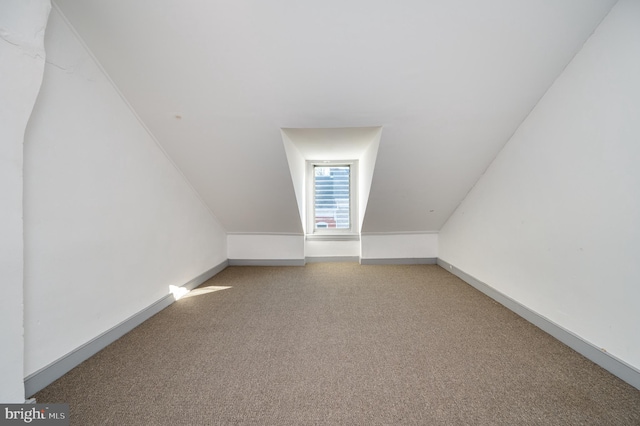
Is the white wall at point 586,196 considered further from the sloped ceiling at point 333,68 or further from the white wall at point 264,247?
the white wall at point 264,247

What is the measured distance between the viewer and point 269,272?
357cm

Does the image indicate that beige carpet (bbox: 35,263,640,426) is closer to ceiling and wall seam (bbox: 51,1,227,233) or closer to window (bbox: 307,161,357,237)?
ceiling and wall seam (bbox: 51,1,227,233)

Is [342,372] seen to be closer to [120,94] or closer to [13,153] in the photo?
[13,153]

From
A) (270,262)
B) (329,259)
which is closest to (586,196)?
(329,259)

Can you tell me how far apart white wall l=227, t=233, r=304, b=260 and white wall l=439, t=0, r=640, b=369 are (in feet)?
8.84

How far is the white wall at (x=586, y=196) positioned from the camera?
1.30 meters

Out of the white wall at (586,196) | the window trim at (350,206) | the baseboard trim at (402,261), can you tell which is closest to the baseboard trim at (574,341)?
the white wall at (586,196)

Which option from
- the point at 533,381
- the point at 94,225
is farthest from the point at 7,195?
the point at 533,381

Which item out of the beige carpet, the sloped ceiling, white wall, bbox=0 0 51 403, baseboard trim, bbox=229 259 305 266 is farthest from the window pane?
white wall, bbox=0 0 51 403

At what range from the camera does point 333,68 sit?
1.70 metres

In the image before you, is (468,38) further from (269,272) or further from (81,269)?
(269,272)

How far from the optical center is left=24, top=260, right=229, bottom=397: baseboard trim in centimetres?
127

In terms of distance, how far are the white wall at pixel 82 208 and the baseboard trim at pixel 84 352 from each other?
0.04 m

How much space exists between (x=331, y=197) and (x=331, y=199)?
35mm
